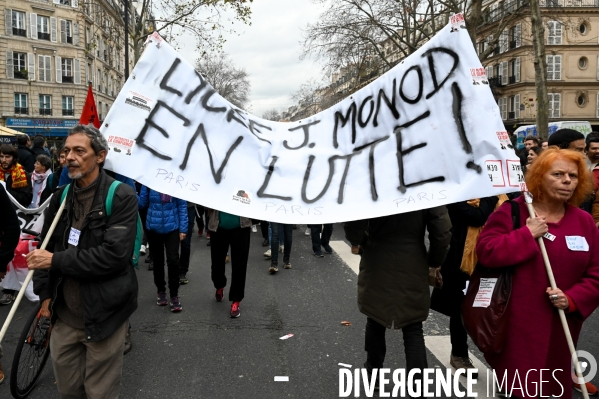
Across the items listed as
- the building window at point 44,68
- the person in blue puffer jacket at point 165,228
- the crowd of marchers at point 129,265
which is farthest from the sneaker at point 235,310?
the building window at point 44,68

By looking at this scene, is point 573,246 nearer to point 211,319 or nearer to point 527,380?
point 527,380

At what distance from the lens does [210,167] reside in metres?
2.94

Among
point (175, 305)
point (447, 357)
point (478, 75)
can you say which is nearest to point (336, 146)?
point (478, 75)

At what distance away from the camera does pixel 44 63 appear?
42.0 metres

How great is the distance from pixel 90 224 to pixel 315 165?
1.40 m

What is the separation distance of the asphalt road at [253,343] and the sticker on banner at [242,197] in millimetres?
1556

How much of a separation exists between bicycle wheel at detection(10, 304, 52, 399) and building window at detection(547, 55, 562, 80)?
162 ft

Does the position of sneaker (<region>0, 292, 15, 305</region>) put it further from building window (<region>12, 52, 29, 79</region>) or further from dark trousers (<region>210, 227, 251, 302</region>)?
building window (<region>12, 52, 29, 79</region>)

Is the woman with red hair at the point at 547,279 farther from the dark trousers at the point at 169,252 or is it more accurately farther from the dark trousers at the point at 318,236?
the dark trousers at the point at 318,236

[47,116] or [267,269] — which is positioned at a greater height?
[47,116]

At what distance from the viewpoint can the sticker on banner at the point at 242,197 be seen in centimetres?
285

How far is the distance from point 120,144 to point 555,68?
165 feet

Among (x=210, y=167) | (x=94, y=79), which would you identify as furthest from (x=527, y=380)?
(x=94, y=79)

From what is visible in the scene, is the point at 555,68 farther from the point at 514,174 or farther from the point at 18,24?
the point at 514,174
